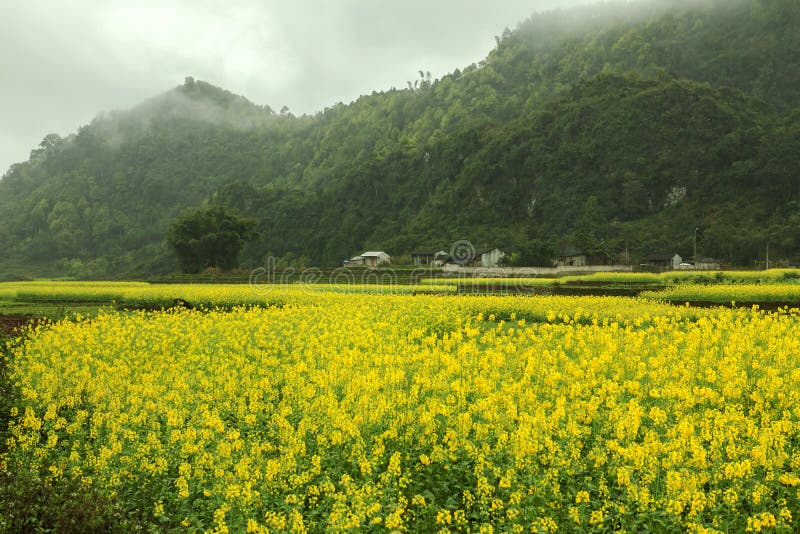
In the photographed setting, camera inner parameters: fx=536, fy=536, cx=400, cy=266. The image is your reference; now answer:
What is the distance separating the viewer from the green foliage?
184 ft

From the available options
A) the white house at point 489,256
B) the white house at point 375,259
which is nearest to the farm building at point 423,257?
the white house at point 375,259

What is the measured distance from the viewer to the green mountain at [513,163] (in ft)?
242

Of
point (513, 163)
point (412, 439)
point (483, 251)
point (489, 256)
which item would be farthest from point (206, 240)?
point (513, 163)

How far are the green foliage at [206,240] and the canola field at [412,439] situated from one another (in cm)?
4911

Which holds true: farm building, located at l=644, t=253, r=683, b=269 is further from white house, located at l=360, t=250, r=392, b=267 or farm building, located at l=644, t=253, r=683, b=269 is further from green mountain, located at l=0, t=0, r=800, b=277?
white house, located at l=360, t=250, r=392, b=267

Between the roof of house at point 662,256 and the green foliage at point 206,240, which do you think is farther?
the roof of house at point 662,256

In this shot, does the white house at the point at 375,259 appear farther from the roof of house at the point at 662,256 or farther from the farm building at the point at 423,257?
the roof of house at the point at 662,256

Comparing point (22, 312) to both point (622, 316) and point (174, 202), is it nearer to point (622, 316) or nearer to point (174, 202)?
point (622, 316)

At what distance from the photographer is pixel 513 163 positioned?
92938 mm

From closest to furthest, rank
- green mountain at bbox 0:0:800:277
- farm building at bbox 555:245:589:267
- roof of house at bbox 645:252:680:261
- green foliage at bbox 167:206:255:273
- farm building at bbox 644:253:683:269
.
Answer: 1. green foliage at bbox 167:206:255:273
2. farm building at bbox 644:253:683:269
3. roof of house at bbox 645:252:680:261
4. farm building at bbox 555:245:589:267
5. green mountain at bbox 0:0:800:277

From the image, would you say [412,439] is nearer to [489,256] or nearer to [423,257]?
[489,256]

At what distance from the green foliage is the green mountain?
27.0 meters

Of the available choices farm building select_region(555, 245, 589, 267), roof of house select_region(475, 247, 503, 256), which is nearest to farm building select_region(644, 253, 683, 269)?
farm building select_region(555, 245, 589, 267)

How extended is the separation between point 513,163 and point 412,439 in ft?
301
